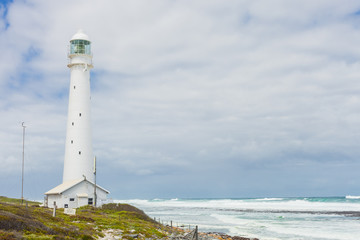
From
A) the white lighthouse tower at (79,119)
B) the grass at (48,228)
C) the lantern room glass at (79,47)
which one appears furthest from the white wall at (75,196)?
the lantern room glass at (79,47)

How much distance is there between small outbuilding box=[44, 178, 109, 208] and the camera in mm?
28141

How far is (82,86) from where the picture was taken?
30.9m

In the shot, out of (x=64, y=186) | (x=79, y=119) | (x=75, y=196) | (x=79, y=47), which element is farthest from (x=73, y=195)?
(x=79, y=47)

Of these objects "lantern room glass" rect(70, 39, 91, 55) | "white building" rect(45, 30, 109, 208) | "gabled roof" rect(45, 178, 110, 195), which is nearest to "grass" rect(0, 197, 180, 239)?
"gabled roof" rect(45, 178, 110, 195)

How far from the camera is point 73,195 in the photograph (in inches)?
1123

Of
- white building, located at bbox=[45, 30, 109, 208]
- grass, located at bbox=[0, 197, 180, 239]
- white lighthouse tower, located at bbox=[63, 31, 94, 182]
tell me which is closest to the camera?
grass, located at bbox=[0, 197, 180, 239]

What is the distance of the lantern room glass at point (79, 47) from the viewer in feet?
105

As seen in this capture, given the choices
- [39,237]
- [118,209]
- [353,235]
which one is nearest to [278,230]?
[353,235]

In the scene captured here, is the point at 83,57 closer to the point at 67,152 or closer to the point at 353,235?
the point at 67,152

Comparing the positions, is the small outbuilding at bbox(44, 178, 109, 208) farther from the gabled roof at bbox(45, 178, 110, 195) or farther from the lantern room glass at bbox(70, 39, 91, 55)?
the lantern room glass at bbox(70, 39, 91, 55)

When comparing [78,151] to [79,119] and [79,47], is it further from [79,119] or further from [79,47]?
[79,47]

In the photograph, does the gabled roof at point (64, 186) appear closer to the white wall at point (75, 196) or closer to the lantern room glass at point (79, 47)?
the white wall at point (75, 196)

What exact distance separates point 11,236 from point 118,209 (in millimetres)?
18800

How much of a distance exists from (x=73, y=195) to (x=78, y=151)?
340 centimetres
